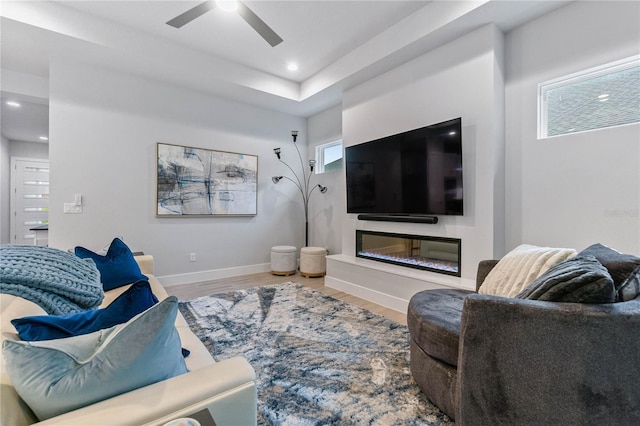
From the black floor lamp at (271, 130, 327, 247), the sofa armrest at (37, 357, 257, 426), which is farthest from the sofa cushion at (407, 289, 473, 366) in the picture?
the black floor lamp at (271, 130, 327, 247)

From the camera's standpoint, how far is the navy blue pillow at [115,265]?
85.0 inches

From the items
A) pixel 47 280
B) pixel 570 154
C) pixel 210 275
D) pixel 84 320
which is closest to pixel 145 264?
pixel 210 275

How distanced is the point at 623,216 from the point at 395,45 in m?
2.55

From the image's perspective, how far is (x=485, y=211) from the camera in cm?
266

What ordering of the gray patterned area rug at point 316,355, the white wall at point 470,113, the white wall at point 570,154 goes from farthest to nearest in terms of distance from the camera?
the white wall at point 470,113 < the white wall at point 570,154 < the gray patterned area rug at point 316,355

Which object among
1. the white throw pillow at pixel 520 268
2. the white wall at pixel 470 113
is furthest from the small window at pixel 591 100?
the white throw pillow at pixel 520 268

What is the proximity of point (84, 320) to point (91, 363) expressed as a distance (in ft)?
0.96

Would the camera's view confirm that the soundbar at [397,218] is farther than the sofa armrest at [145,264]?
Yes

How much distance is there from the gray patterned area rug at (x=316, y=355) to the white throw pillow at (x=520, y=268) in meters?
0.78

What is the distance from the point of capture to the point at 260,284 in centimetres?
400

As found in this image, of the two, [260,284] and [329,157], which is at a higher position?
[329,157]

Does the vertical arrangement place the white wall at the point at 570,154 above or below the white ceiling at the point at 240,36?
below

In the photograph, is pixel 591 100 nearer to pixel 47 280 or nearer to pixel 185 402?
pixel 185 402

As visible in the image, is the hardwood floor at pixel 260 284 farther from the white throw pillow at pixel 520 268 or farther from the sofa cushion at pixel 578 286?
the sofa cushion at pixel 578 286
